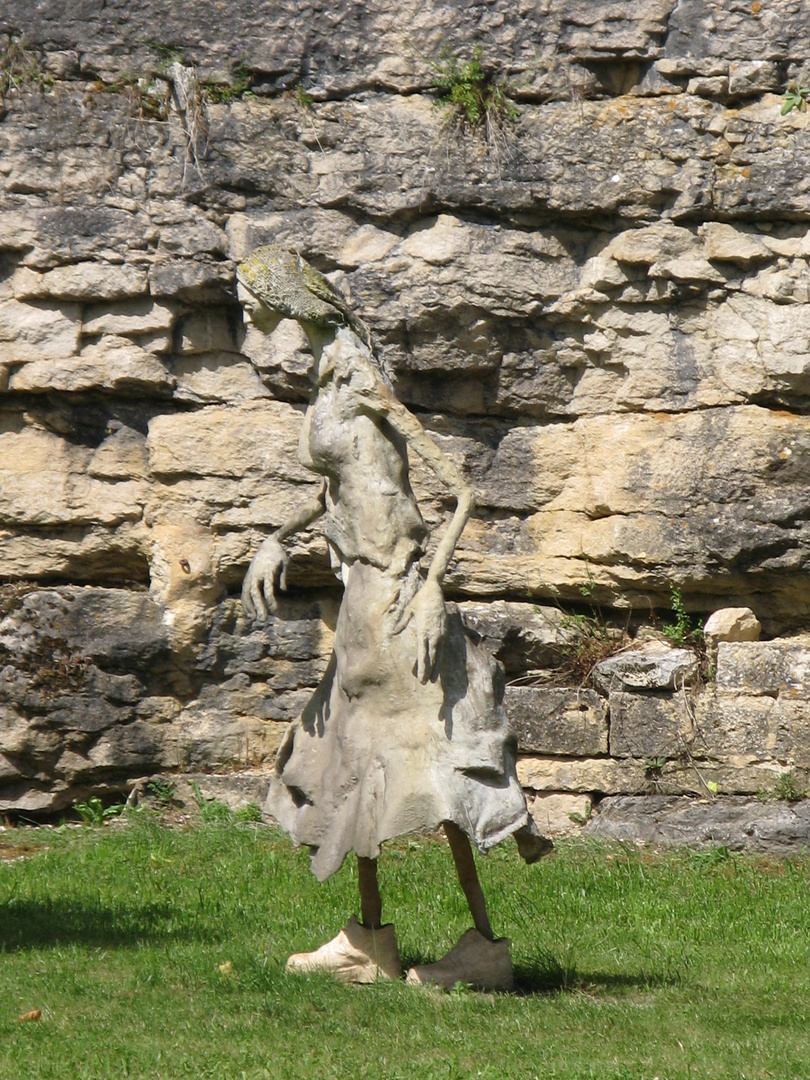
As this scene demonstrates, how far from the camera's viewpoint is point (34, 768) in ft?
24.7

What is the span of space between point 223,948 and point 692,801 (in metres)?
3.08

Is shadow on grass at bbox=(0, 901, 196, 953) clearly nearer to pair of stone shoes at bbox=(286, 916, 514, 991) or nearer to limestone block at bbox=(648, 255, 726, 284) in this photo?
pair of stone shoes at bbox=(286, 916, 514, 991)

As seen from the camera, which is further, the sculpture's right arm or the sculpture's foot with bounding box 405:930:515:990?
the sculpture's right arm

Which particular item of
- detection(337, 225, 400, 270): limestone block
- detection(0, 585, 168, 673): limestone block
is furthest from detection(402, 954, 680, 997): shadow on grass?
detection(337, 225, 400, 270): limestone block

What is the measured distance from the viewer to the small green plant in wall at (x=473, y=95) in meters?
7.25

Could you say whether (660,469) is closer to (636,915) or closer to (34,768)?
(636,915)

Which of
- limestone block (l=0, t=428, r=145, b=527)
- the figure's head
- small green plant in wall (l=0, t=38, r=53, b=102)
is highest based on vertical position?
small green plant in wall (l=0, t=38, r=53, b=102)

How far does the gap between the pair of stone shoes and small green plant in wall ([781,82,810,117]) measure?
4.89m

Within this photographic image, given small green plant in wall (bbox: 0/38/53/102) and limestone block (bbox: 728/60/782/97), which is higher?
small green plant in wall (bbox: 0/38/53/102)

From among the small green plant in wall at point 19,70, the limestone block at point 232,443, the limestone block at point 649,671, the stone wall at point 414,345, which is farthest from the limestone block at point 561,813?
the small green plant in wall at point 19,70

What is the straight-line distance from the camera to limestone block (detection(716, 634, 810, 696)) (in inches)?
272

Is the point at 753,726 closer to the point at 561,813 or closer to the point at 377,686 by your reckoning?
the point at 561,813

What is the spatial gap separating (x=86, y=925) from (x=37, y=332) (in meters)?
3.78

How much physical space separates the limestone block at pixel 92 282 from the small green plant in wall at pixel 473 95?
6.70 ft
